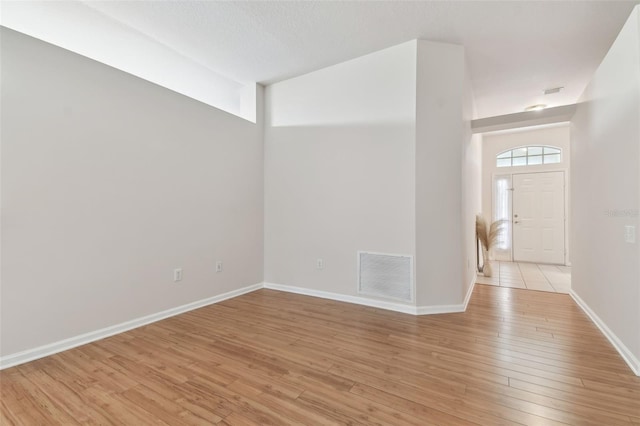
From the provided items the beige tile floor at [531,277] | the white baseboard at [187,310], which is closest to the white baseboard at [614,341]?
the beige tile floor at [531,277]

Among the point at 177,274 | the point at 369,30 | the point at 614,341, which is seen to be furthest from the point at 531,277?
the point at 177,274

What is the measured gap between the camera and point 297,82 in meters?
3.92

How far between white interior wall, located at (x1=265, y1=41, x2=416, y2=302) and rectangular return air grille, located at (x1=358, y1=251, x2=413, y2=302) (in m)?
0.08

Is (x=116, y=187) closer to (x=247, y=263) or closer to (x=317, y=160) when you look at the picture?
(x=247, y=263)

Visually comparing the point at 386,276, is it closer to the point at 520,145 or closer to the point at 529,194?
the point at 529,194

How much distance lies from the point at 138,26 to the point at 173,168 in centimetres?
141

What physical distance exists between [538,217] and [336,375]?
622 cm

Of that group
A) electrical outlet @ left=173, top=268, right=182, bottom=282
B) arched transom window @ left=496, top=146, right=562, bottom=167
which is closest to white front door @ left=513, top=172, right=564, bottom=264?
arched transom window @ left=496, top=146, right=562, bottom=167

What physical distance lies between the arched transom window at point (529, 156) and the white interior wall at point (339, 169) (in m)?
4.51

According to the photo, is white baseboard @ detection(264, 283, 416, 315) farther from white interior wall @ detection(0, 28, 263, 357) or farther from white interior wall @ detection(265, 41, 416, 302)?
white interior wall @ detection(0, 28, 263, 357)

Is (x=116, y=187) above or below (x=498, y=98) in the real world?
below

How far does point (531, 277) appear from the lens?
4.75m

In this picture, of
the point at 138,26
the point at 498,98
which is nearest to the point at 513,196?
the point at 498,98

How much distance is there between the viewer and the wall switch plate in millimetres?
2041
